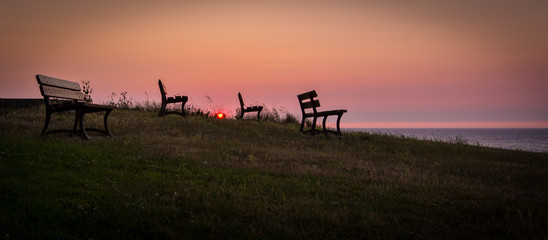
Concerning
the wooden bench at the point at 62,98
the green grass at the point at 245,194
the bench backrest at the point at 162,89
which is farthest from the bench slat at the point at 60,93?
the bench backrest at the point at 162,89

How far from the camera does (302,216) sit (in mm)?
4824

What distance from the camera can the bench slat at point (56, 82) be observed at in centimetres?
925

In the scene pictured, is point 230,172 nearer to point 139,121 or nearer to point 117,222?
point 117,222

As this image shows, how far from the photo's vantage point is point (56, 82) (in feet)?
32.6

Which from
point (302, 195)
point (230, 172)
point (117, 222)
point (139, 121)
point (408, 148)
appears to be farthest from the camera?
point (139, 121)

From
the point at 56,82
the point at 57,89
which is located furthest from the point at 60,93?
the point at 56,82

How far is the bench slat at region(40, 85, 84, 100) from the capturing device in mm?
9258

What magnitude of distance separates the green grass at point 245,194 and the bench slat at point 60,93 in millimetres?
1135

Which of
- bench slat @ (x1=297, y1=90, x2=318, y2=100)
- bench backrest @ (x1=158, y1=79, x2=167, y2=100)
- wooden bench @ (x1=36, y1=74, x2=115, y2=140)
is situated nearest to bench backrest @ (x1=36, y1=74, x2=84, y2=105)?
wooden bench @ (x1=36, y1=74, x2=115, y2=140)

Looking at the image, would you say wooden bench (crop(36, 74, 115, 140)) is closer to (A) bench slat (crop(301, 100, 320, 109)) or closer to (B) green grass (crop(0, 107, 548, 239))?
(B) green grass (crop(0, 107, 548, 239))

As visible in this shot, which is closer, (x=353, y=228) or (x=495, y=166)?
(x=353, y=228)

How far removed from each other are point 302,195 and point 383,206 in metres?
1.16

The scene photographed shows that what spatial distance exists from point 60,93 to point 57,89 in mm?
119

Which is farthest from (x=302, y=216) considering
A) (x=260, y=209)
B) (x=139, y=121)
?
(x=139, y=121)
